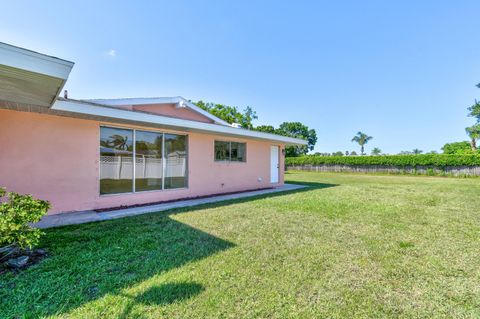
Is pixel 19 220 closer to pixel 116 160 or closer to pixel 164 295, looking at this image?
pixel 164 295

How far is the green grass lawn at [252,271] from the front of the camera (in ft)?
6.59

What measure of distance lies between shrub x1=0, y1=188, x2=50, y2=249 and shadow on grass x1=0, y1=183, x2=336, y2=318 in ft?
1.34

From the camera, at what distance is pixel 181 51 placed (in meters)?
12.1

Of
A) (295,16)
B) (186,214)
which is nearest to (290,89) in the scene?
(295,16)

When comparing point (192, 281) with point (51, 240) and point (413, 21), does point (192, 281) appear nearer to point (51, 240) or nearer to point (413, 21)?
point (51, 240)

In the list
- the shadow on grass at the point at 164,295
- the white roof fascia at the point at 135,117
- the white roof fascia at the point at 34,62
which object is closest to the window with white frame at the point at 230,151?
the white roof fascia at the point at 135,117

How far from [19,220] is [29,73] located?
1980mm

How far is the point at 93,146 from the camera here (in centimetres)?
584

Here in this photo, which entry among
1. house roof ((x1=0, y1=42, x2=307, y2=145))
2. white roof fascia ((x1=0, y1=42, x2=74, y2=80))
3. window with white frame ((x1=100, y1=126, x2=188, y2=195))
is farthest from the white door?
white roof fascia ((x1=0, y1=42, x2=74, y2=80))

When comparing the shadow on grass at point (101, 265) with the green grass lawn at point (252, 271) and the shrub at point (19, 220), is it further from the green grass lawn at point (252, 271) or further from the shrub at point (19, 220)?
the shrub at point (19, 220)

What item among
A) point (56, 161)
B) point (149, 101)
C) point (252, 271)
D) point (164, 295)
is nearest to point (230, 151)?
point (149, 101)

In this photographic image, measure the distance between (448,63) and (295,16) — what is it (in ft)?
36.0

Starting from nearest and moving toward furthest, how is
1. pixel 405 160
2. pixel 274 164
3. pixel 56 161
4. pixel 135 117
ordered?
pixel 56 161, pixel 135 117, pixel 274 164, pixel 405 160

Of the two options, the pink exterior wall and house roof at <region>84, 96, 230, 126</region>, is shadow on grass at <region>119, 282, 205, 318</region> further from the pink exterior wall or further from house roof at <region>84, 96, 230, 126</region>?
house roof at <region>84, 96, 230, 126</region>
